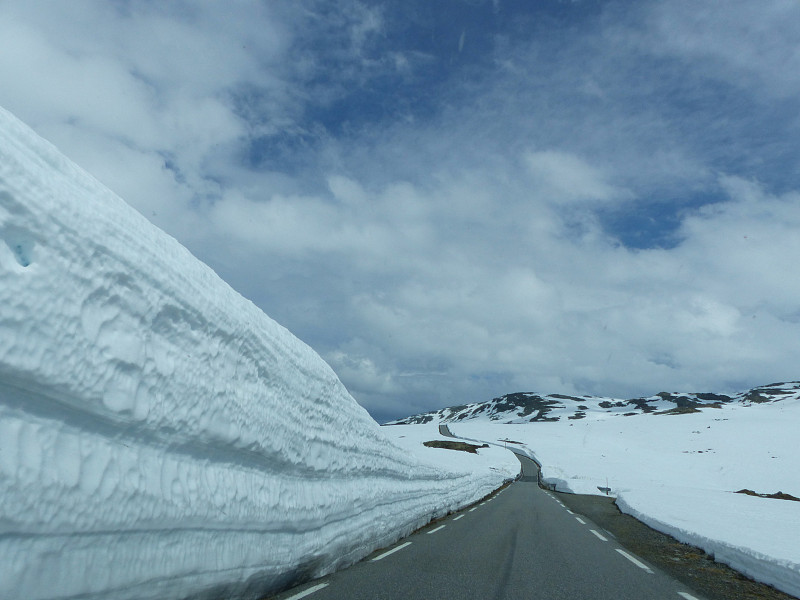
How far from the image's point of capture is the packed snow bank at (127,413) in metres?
3.11

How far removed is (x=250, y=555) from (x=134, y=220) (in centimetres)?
349

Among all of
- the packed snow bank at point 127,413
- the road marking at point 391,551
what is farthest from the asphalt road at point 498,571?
the packed snow bank at point 127,413

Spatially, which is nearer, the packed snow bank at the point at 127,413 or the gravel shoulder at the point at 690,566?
the packed snow bank at the point at 127,413

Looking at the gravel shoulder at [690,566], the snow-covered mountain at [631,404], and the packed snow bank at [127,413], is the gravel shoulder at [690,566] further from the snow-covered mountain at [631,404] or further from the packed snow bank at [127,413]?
the snow-covered mountain at [631,404]

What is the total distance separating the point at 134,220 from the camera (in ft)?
14.7

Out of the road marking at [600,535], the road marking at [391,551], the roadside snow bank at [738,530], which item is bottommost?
the road marking at [391,551]

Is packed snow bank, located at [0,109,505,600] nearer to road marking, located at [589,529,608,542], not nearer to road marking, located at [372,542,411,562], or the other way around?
road marking, located at [372,542,411,562]

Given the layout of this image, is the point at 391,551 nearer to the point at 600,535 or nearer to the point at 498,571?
the point at 498,571

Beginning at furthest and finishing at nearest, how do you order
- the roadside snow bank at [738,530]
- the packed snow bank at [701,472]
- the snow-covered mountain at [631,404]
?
the snow-covered mountain at [631,404], the packed snow bank at [701,472], the roadside snow bank at [738,530]

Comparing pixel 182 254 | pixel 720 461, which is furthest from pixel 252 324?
pixel 720 461

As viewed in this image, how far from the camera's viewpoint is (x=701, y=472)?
49.1 metres

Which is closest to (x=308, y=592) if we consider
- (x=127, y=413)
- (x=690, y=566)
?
(x=127, y=413)

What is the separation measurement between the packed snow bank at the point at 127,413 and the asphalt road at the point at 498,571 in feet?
3.24

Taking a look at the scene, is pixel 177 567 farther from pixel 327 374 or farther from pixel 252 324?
pixel 327 374
